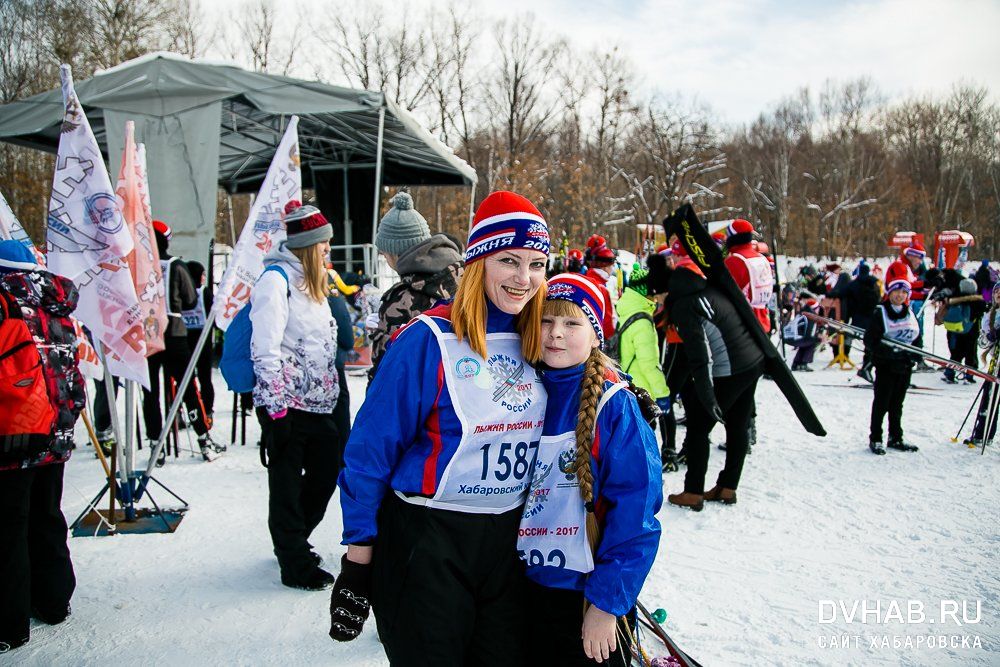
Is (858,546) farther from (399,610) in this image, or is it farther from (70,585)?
(70,585)

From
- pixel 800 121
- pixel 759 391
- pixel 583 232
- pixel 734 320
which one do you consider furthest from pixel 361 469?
pixel 800 121

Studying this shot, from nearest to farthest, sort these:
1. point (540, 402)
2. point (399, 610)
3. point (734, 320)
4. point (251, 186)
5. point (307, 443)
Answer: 1. point (399, 610)
2. point (540, 402)
3. point (307, 443)
4. point (734, 320)
5. point (251, 186)

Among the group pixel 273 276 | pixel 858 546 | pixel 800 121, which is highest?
pixel 800 121

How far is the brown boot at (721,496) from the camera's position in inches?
195

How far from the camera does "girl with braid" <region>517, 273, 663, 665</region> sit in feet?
5.39

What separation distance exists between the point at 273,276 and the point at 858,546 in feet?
13.7

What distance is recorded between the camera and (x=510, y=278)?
5.78 feet

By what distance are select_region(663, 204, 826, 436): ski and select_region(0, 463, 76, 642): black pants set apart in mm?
4070

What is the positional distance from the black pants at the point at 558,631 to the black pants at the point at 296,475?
2.01m

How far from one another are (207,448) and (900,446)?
23.0 ft

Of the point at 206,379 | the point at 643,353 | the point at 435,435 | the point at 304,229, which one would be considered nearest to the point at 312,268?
the point at 304,229

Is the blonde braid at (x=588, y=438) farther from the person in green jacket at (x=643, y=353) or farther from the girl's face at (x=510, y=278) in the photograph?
the person in green jacket at (x=643, y=353)

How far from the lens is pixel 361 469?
5.43ft

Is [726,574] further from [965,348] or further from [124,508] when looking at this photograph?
[965,348]
